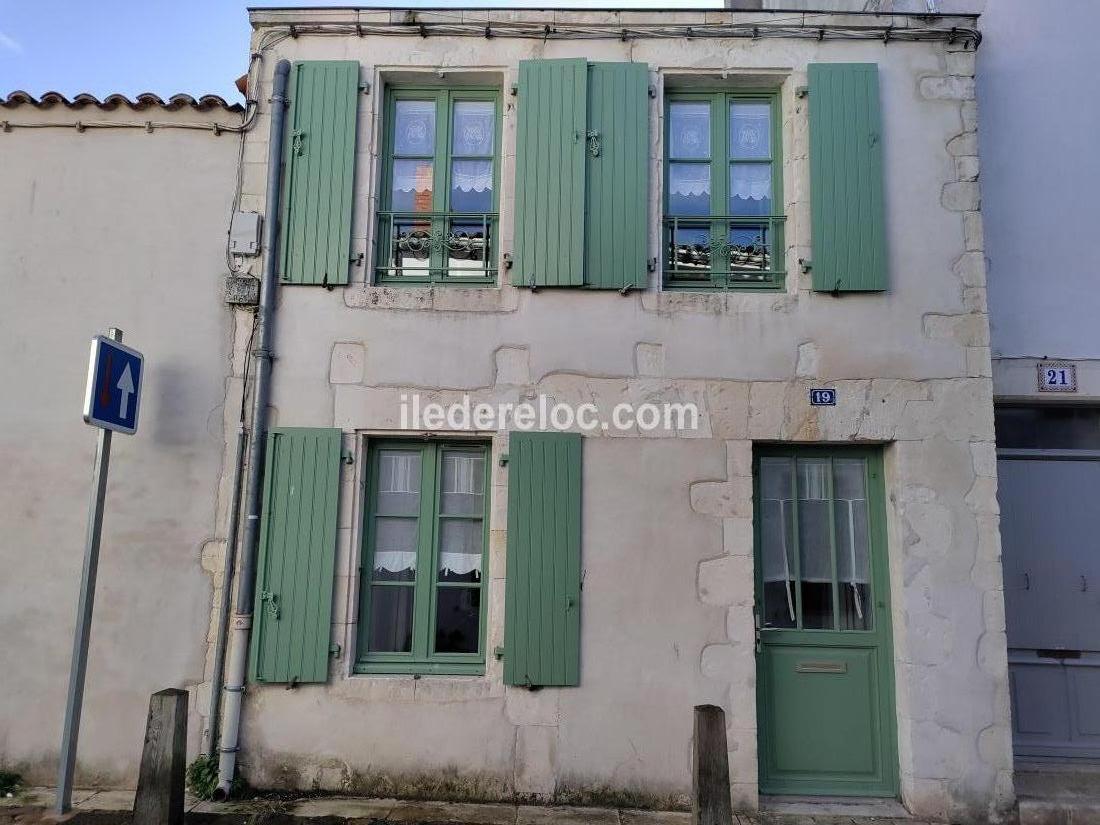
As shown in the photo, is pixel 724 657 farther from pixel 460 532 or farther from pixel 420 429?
pixel 420 429

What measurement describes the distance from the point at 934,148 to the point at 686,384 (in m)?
2.21

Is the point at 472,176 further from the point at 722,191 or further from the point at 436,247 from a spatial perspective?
the point at 722,191

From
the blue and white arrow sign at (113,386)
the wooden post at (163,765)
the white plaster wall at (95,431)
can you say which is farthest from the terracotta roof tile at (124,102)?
the wooden post at (163,765)

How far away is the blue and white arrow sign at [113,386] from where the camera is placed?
13.8ft

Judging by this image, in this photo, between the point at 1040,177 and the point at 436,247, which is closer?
the point at 436,247

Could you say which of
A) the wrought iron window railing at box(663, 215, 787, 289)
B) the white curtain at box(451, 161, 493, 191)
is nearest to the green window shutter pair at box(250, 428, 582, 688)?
the wrought iron window railing at box(663, 215, 787, 289)

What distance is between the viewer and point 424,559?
481 cm

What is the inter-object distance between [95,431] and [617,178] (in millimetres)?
3678

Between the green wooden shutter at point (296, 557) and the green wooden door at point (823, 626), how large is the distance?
2634 millimetres

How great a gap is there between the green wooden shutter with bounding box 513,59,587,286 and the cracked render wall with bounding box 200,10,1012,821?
119mm

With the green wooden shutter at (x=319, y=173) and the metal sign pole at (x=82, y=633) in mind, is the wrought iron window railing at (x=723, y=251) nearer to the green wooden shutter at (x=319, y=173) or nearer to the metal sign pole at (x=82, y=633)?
the green wooden shutter at (x=319, y=173)

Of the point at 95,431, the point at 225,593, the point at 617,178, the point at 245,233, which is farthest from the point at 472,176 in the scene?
the point at 225,593

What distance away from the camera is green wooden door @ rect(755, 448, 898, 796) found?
182 inches

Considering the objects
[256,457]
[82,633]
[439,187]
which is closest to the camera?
[82,633]
